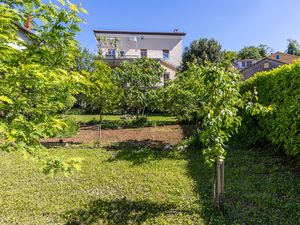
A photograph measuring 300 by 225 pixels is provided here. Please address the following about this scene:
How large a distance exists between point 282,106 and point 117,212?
537cm

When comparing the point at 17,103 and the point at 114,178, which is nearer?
the point at 17,103

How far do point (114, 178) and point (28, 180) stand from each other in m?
2.41

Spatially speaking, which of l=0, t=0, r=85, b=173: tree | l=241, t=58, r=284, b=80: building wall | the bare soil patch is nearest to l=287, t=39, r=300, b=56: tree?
l=241, t=58, r=284, b=80: building wall

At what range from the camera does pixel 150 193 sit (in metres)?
5.21

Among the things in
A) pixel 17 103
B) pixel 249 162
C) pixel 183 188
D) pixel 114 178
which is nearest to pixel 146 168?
pixel 114 178

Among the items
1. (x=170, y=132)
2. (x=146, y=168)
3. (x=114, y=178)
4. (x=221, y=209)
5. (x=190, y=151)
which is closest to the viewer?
(x=221, y=209)

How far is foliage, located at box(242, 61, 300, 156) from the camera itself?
540cm

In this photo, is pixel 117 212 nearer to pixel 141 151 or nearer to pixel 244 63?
pixel 141 151

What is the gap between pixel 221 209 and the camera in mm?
4297

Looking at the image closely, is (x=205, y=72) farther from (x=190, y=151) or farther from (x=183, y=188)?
(x=190, y=151)

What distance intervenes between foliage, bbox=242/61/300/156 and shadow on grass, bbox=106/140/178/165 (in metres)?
3.30

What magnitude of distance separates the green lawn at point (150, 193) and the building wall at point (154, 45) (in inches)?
986

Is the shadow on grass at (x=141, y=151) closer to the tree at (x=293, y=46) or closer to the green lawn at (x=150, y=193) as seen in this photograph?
the green lawn at (x=150, y=193)

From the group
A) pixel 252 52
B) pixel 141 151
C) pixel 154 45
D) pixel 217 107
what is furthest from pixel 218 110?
pixel 252 52
